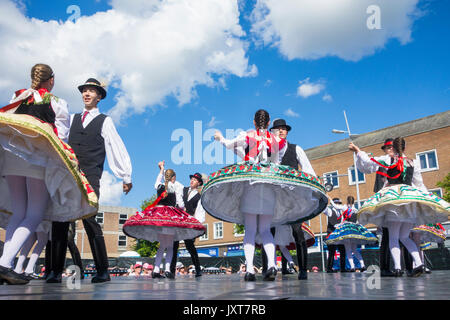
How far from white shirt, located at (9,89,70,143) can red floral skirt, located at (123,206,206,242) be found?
11.3 feet

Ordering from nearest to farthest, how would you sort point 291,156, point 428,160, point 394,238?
1. point 394,238
2. point 291,156
3. point 428,160

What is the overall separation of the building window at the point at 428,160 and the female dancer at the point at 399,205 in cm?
2399

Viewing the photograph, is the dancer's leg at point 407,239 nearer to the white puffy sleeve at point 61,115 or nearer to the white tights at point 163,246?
the white tights at point 163,246

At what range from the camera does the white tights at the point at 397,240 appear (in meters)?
5.42

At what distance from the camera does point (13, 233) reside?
3359mm

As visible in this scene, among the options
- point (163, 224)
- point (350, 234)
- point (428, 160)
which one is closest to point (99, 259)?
point (163, 224)

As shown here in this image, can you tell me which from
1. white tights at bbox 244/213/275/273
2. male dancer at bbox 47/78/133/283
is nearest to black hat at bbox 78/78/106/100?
male dancer at bbox 47/78/133/283

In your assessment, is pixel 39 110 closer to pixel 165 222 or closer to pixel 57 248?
pixel 57 248

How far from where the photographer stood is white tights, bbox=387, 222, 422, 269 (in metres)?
5.42

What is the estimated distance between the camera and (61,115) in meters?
3.75

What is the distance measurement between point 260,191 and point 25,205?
242cm

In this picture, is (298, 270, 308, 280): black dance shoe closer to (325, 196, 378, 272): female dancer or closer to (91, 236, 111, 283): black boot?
(91, 236, 111, 283): black boot
